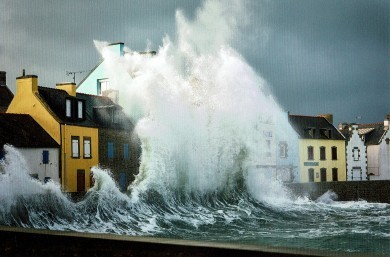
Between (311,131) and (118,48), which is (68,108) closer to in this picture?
(118,48)

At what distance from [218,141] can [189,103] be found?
7.96 ft

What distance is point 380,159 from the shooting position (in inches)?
1838

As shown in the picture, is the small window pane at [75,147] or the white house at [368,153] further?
the white house at [368,153]

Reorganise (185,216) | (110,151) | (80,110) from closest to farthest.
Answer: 1. (185,216)
2. (80,110)
3. (110,151)

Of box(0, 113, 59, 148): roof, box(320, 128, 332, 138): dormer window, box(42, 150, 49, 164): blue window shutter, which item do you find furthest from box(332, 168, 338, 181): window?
box(42, 150, 49, 164): blue window shutter

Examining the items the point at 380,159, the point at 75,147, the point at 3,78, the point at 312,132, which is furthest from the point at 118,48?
the point at 380,159

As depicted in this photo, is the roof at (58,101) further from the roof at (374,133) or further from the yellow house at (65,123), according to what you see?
the roof at (374,133)

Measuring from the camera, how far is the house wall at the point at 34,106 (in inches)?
1149

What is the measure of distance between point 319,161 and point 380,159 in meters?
6.24

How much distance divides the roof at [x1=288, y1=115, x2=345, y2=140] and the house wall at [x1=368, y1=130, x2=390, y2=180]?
3.37 meters

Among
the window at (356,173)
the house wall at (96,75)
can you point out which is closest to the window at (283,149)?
the window at (356,173)

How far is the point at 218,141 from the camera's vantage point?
2850 centimetres

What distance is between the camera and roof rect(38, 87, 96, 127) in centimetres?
2966

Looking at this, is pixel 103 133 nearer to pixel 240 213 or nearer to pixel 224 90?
pixel 224 90
